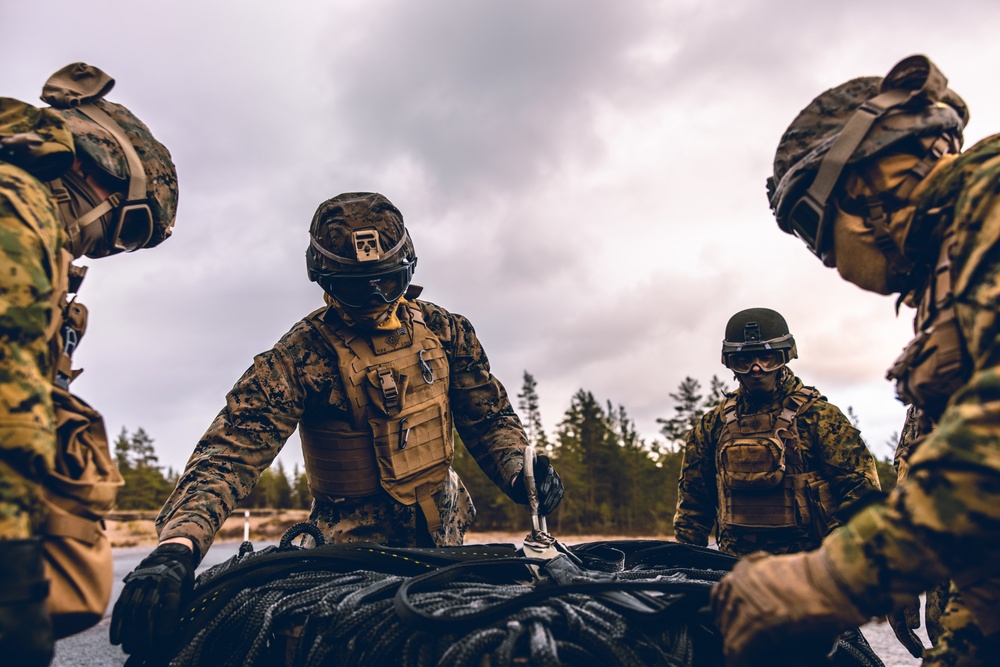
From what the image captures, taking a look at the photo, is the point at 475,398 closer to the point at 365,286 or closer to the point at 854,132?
the point at 365,286

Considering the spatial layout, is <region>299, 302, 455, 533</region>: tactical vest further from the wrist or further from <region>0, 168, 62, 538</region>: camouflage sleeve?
<region>0, 168, 62, 538</region>: camouflage sleeve

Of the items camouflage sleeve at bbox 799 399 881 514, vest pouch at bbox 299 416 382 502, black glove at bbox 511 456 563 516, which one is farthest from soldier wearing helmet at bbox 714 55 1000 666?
camouflage sleeve at bbox 799 399 881 514

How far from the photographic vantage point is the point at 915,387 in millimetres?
2053

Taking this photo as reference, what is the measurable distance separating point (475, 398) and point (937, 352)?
8.60 feet

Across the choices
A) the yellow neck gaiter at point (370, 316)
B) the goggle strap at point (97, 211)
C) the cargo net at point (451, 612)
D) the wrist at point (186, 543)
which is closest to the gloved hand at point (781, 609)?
the cargo net at point (451, 612)

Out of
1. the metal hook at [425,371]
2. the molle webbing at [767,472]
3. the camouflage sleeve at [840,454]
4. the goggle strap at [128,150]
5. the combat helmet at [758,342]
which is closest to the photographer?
the goggle strap at [128,150]

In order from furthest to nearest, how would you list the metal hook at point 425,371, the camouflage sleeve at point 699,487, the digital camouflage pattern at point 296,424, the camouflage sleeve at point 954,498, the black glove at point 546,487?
1. the camouflage sleeve at point 699,487
2. the metal hook at point 425,371
3. the black glove at point 546,487
4. the digital camouflage pattern at point 296,424
5. the camouflage sleeve at point 954,498

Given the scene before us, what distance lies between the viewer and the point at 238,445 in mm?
3328

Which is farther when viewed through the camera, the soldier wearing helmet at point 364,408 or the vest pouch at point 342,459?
the vest pouch at point 342,459

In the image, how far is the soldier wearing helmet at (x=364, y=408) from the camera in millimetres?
3480

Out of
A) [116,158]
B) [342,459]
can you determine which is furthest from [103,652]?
[116,158]

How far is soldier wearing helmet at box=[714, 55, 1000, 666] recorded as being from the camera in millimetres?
1521

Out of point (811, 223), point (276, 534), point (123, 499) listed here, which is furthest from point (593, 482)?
point (811, 223)

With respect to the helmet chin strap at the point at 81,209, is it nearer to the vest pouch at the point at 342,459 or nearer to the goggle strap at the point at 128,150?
the goggle strap at the point at 128,150
